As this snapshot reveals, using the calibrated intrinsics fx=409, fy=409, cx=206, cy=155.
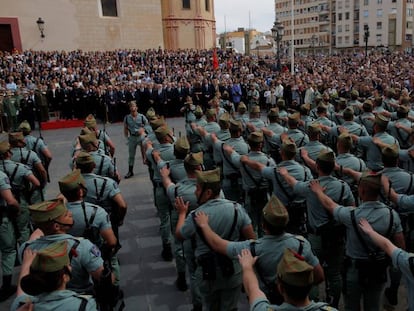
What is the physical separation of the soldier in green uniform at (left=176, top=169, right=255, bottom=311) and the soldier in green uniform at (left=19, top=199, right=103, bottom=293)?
88 cm

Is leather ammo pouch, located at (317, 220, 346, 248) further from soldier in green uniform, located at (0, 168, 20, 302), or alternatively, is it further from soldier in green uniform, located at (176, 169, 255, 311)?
soldier in green uniform, located at (0, 168, 20, 302)

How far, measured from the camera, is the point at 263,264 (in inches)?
132

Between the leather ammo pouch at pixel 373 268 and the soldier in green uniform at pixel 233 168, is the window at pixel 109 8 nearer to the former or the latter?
the soldier in green uniform at pixel 233 168

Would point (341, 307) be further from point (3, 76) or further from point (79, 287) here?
point (3, 76)

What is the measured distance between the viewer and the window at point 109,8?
31.9m

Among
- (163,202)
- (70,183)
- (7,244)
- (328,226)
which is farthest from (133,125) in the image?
(328,226)

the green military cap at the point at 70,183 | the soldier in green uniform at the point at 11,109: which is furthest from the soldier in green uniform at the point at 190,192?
the soldier in green uniform at the point at 11,109

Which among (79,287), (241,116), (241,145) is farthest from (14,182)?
(241,116)

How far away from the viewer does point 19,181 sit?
618cm

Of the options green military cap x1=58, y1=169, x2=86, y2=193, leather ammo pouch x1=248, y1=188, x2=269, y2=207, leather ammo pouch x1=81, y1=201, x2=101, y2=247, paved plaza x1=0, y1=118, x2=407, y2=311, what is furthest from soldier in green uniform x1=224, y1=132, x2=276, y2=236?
green military cap x1=58, y1=169, x2=86, y2=193

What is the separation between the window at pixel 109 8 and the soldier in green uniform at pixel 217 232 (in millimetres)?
31170

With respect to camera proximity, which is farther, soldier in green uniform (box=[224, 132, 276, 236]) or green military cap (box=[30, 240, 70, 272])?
soldier in green uniform (box=[224, 132, 276, 236])

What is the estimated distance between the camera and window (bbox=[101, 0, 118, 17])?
3189 cm

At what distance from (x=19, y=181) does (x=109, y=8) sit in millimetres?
28996
